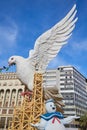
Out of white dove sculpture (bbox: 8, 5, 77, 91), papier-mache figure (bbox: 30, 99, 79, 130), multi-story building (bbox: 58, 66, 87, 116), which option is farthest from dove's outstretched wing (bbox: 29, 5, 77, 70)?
multi-story building (bbox: 58, 66, 87, 116)

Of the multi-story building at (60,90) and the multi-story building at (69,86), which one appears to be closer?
the multi-story building at (60,90)

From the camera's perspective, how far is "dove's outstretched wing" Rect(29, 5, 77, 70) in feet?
41.6

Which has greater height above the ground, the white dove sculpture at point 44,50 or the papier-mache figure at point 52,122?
the white dove sculpture at point 44,50

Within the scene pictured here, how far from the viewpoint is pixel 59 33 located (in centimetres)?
1295

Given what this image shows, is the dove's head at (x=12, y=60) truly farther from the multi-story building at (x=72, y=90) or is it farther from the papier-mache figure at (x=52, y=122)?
the multi-story building at (x=72, y=90)

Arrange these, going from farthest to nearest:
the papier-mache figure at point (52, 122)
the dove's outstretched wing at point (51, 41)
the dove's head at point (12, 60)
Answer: the dove's head at point (12, 60) → the dove's outstretched wing at point (51, 41) → the papier-mache figure at point (52, 122)

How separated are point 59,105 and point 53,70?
31451mm

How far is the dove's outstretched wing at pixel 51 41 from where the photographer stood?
1268 centimetres

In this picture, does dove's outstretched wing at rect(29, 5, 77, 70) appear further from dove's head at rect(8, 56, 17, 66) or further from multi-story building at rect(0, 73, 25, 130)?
multi-story building at rect(0, 73, 25, 130)

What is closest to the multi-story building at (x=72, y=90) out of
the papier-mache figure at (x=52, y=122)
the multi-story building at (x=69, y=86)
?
the multi-story building at (x=69, y=86)

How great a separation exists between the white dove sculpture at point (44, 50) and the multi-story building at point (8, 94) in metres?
23.8

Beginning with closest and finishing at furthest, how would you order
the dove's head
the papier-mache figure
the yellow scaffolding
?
the papier-mache figure < the dove's head < the yellow scaffolding

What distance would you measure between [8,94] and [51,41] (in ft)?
88.5

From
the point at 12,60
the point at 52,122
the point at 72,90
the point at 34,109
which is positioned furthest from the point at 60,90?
the point at 52,122
